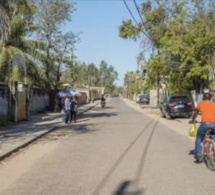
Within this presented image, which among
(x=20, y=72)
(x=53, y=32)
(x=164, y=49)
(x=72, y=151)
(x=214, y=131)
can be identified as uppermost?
(x=53, y=32)

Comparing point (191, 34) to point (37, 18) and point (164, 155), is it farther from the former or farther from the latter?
point (164, 155)

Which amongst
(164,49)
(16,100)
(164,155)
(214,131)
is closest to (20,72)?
(16,100)

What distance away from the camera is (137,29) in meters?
32.6

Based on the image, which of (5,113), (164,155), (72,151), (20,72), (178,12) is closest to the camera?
(164,155)

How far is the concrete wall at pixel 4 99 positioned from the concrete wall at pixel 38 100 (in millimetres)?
6703

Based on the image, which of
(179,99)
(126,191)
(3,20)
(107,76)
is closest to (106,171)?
(126,191)

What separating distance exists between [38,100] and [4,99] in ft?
31.2

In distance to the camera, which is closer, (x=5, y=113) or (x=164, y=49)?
(x=5, y=113)

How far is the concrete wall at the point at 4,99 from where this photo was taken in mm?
16050

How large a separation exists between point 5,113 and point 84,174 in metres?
11.6

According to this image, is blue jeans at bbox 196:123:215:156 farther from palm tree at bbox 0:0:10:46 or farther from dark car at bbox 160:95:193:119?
dark car at bbox 160:95:193:119

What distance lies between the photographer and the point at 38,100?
84.7ft

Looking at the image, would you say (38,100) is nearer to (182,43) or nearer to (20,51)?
(20,51)

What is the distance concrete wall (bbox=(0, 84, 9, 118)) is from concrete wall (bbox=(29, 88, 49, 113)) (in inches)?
264
